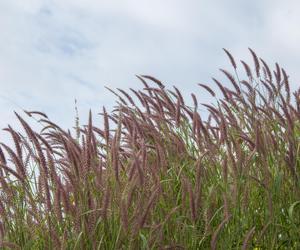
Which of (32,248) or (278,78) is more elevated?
(278,78)

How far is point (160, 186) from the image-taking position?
3.11 m

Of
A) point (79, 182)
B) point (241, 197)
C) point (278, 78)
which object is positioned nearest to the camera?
point (79, 182)

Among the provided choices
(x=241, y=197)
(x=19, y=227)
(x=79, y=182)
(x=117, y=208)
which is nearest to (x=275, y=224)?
(x=241, y=197)

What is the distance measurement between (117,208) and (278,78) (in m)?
1.86

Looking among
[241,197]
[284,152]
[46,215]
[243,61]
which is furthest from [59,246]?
[243,61]

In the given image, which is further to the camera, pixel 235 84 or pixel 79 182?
pixel 235 84

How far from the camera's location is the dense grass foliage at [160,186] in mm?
3012

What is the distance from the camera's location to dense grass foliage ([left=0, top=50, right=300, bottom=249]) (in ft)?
9.88

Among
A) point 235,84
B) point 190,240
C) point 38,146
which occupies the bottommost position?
point 190,240

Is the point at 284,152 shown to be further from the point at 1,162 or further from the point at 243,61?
the point at 1,162

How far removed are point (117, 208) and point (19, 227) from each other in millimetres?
563

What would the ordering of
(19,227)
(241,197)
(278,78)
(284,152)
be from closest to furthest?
(19,227)
(241,197)
(284,152)
(278,78)

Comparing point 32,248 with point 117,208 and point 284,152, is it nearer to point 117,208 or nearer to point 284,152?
point 117,208

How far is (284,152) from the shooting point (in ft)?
13.6
